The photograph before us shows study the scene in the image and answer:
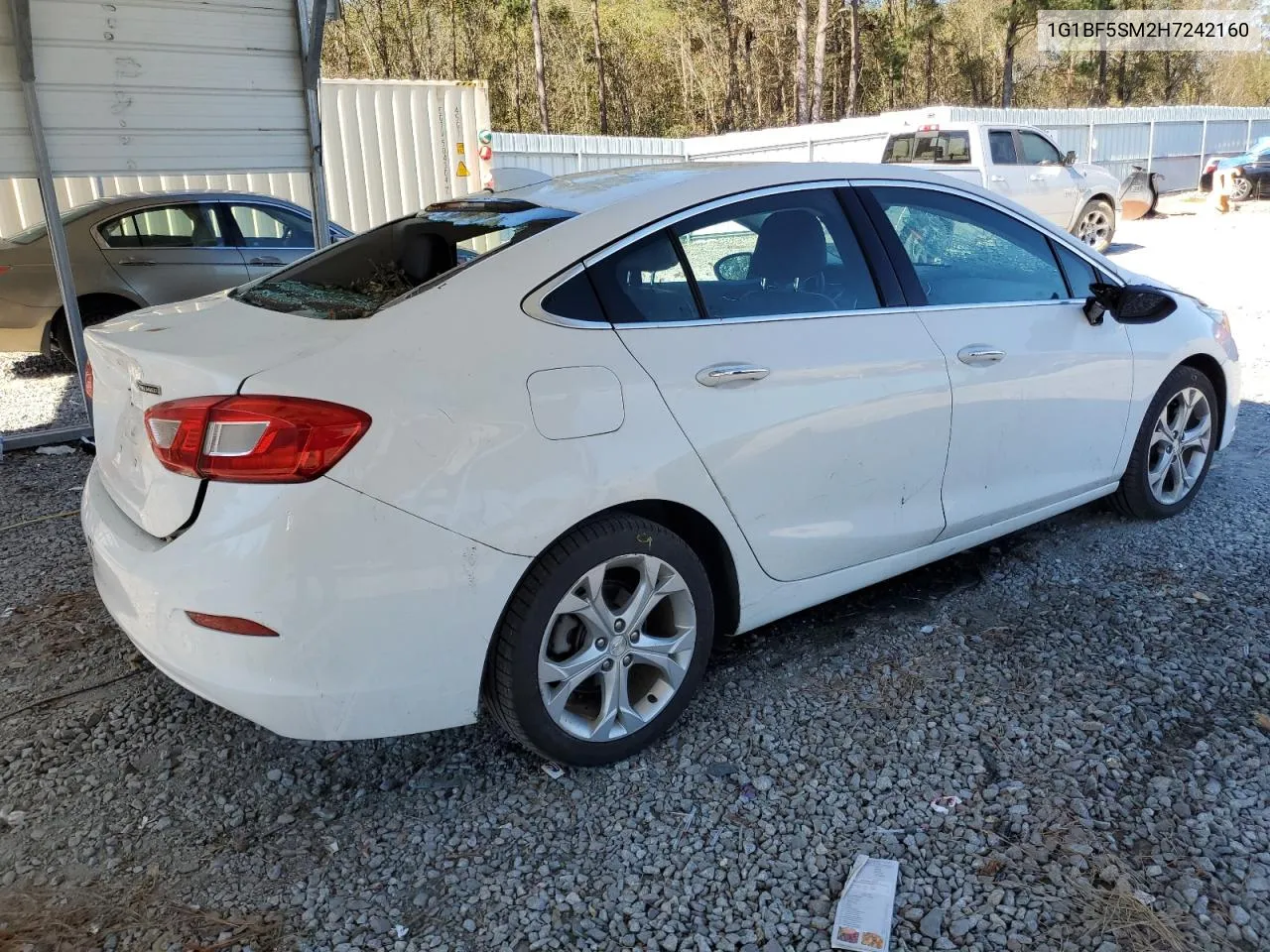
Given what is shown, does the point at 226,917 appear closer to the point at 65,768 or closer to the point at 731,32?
the point at 65,768

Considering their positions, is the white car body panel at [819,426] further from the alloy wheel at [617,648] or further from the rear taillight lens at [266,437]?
the rear taillight lens at [266,437]

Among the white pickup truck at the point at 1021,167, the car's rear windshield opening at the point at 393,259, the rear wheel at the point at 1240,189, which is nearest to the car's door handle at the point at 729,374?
the car's rear windshield opening at the point at 393,259

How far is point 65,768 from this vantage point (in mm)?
2846

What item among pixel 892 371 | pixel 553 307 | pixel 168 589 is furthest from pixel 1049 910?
pixel 168 589

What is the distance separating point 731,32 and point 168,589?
40.8 metres

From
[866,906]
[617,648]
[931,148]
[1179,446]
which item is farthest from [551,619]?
[931,148]

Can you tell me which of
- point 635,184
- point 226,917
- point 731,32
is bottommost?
point 226,917

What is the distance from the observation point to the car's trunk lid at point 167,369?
233 cm

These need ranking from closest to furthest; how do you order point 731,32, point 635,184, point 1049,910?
point 1049,910 < point 635,184 < point 731,32

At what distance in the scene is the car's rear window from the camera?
14156 millimetres

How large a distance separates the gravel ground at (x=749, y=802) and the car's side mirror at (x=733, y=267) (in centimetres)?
128

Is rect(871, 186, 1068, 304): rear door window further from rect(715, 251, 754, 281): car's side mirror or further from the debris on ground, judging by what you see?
the debris on ground

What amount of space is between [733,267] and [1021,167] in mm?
13049

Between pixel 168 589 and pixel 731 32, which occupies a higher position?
pixel 731 32
